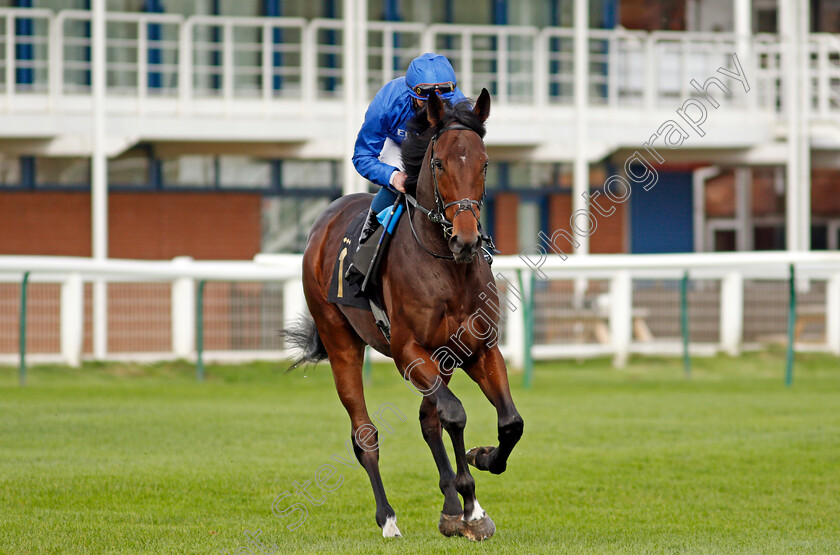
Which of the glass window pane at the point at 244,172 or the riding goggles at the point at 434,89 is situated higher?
the glass window pane at the point at 244,172

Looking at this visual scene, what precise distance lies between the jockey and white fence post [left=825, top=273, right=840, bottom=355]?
9941 mm

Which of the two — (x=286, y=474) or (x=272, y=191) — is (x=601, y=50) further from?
(x=286, y=474)

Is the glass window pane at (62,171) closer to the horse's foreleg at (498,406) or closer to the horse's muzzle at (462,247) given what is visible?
the horse's foreleg at (498,406)

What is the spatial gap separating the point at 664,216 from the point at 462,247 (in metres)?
17.4

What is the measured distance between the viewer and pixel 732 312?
14562 millimetres

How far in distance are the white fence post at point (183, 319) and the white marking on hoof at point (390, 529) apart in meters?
8.35

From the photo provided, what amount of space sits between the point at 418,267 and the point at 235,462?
2.93 metres

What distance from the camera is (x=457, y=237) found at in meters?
4.71

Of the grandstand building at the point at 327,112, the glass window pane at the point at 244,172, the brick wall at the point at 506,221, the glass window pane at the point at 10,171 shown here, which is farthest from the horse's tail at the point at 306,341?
the brick wall at the point at 506,221

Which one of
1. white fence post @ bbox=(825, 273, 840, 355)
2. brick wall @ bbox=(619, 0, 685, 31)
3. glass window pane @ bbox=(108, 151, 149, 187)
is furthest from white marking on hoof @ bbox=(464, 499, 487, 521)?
brick wall @ bbox=(619, 0, 685, 31)

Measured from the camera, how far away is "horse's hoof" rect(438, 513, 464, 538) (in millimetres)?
5109

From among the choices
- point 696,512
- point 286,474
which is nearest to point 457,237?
point 696,512

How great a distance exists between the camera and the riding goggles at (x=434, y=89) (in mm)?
5363

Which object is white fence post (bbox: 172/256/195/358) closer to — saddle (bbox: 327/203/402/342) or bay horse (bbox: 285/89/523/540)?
saddle (bbox: 327/203/402/342)
